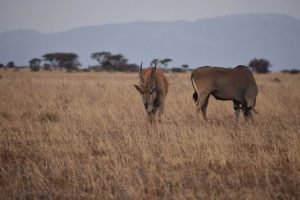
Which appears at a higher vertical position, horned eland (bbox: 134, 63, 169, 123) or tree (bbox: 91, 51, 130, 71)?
tree (bbox: 91, 51, 130, 71)

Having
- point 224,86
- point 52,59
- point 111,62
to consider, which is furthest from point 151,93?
point 52,59

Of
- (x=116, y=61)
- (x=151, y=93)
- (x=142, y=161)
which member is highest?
(x=116, y=61)

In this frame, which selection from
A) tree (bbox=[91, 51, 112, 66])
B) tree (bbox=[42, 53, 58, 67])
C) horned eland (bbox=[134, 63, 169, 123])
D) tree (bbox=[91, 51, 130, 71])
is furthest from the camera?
tree (bbox=[91, 51, 112, 66])

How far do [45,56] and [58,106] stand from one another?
2214 inches

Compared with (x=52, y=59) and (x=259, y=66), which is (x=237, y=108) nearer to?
(x=259, y=66)

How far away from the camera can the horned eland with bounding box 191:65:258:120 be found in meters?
11.1

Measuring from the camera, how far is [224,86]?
11.1 metres

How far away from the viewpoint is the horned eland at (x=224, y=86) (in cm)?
1109

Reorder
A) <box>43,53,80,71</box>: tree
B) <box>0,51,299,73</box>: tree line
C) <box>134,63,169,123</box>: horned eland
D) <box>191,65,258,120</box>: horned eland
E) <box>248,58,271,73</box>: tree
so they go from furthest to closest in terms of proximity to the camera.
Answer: <box>43,53,80,71</box>: tree < <box>0,51,299,73</box>: tree line < <box>248,58,271,73</box>: tree < <box>191,65,258,120</box>: horned eland < <box>134,63,169,123</box>: horned eland

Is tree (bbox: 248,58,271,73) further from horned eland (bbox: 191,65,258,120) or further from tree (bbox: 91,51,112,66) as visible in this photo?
horned eland (bbox: 191,65,258,120)

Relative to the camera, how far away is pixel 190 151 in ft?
22.6

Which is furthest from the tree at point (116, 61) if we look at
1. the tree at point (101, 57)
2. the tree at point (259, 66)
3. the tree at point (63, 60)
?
the tree at point (259, 66)

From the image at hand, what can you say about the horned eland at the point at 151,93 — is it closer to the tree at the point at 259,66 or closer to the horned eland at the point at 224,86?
the horned eland at the point at 224,86

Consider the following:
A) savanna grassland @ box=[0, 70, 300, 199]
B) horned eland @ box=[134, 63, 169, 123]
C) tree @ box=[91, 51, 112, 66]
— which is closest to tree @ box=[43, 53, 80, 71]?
tree @ box=[91, 51, 112, 66]
